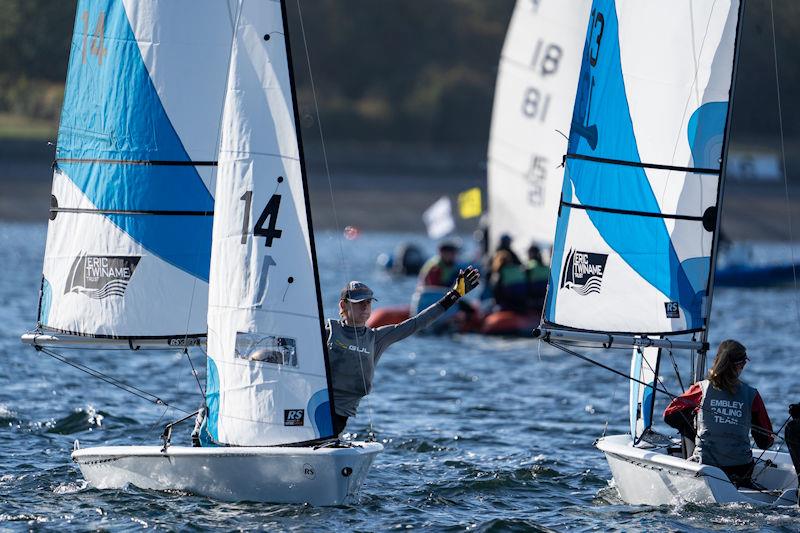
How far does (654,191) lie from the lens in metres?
10.2

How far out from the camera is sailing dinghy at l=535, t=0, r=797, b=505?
10.1 metres

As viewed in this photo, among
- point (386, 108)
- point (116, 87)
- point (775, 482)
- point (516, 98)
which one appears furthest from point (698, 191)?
point (386, 108)

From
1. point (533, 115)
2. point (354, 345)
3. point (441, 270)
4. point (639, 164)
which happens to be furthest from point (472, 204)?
point (354, 345)

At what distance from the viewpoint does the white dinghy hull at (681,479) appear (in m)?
9.03

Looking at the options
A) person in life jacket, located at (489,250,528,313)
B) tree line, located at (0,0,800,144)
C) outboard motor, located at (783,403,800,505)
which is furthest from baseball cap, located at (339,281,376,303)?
tree line, located at (0,0,800,144)

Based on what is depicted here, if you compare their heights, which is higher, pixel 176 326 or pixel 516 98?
pixel 516 98

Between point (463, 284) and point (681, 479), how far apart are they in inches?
73.9

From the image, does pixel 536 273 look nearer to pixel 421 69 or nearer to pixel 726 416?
pixel 726 416

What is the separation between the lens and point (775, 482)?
990 cm

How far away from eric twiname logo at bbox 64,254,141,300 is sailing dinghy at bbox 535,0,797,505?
301 centimetres

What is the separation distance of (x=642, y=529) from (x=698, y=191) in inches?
101

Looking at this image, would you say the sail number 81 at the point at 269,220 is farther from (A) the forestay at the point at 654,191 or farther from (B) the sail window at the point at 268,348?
(A) the forestay at the point at 654,191

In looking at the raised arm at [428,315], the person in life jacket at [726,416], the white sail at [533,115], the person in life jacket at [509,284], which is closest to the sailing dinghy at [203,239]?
the raised arm at [428,315]

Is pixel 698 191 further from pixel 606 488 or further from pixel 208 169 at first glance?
pixel 208 169
